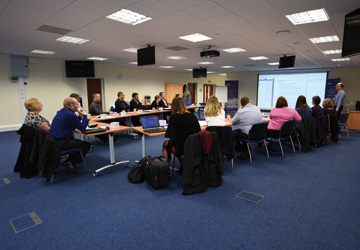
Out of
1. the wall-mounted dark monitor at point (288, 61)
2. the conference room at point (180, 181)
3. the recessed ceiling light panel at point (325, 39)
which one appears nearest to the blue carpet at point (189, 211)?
the conference room at point (180, 181)

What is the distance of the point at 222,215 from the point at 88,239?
4.60 ft

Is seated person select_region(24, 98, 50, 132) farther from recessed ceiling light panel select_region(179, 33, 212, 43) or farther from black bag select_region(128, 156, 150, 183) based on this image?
recessed ceiling light panel select_region(179, 33, 212, 43)

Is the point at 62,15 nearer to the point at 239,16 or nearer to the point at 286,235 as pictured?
the point at 239,16

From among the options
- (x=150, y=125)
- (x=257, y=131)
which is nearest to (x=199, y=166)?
(x=150, y=125)

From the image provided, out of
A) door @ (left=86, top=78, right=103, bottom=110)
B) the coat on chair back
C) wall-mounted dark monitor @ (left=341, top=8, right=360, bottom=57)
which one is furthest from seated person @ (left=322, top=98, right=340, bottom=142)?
door @ (left=86, top=78, right=103, bottom=110)

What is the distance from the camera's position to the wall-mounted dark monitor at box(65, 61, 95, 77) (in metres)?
8.48

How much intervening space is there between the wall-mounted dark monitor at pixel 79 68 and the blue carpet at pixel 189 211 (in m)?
5.54

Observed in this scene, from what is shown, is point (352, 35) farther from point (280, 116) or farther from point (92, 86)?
point (92, 86)

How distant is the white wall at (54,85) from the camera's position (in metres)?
7.45

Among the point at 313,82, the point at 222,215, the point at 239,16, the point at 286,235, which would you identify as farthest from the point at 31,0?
the point at 313,82

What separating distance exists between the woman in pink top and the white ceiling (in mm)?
1545

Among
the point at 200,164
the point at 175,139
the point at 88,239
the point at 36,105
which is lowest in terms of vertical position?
the point at 88,239

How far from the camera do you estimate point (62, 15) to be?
137 inches

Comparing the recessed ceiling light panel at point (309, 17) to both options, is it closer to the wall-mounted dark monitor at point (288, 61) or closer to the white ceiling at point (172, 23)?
the white ceiling at point (172, 23)
